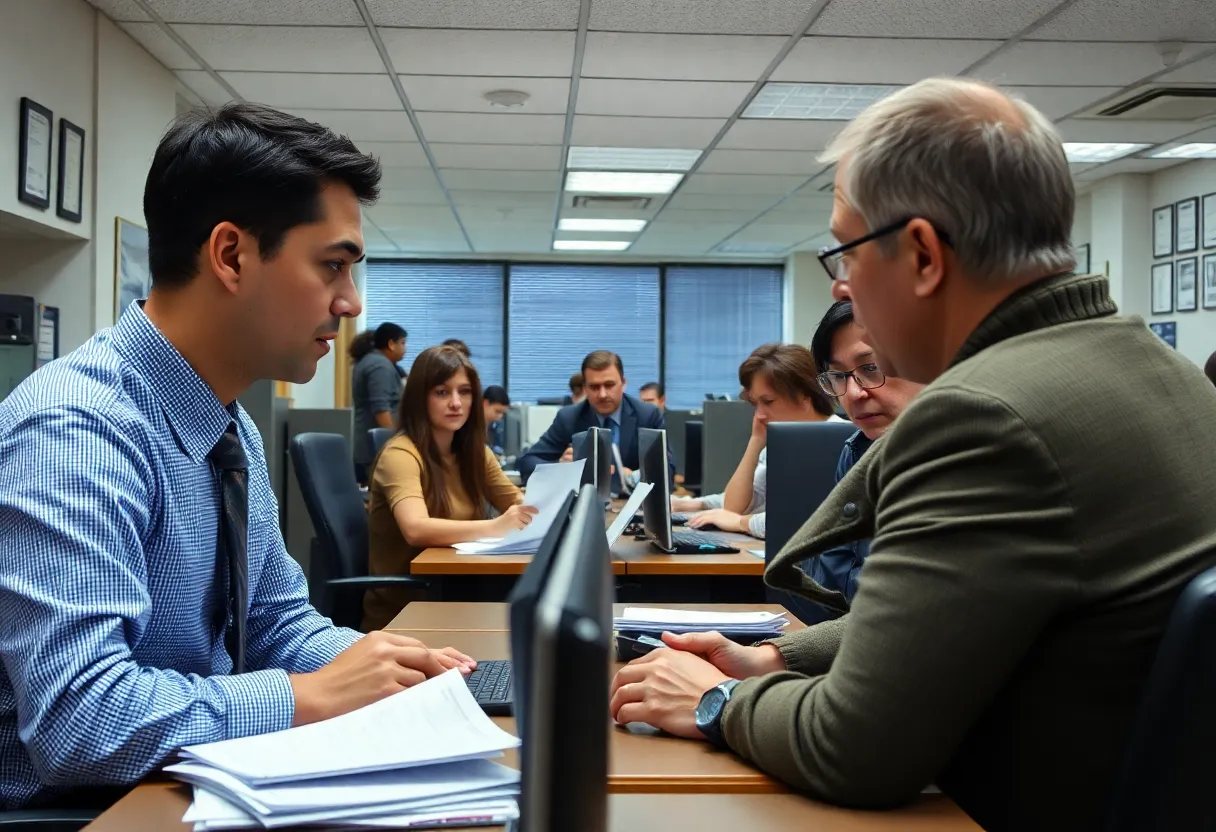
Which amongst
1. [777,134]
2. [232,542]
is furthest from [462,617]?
[777,134]

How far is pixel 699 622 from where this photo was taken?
60.4 inches

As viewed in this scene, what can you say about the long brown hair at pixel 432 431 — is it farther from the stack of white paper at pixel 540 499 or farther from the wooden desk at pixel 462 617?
the wooden desk at pixel 462 617

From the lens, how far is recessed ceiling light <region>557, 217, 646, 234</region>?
27.6 ft

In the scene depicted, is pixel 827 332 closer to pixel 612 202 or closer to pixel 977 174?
pixel 977 174

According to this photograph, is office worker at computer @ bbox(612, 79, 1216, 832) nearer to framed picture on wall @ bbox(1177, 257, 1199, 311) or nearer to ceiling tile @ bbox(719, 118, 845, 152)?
ceiling tile @ bbox(719, 118, 845, 152)

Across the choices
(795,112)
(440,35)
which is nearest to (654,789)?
(440,35)

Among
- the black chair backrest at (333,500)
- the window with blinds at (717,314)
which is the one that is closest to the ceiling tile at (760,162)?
the black chair backrest at (333,500)

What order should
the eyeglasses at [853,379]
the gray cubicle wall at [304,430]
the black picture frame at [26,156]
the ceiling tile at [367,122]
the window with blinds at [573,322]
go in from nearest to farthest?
the eyeglasses at [853,379]
the black picture frame at [26,156]
the gray cubicle wall at [304,430]
the ceiling tile at [367,122]
the window with blinds at [573,322]

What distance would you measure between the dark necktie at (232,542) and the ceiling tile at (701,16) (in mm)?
3063

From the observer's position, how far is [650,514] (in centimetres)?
289

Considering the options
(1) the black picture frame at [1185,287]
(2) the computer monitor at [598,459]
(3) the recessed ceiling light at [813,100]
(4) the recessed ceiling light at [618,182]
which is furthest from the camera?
(4) the recessed ceiling light at [618,182]

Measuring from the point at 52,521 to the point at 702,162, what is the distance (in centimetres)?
584

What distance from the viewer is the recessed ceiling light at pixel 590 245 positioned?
959 centimetres

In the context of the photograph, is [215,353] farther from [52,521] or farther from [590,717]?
[590,717]
